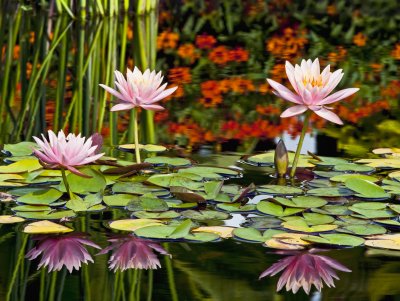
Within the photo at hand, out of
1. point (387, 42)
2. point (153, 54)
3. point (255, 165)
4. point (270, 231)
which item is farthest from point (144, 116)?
point (387, 42)

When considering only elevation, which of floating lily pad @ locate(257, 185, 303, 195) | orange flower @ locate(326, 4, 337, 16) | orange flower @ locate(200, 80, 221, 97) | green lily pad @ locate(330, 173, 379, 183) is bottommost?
floating lily pad @ locate(257, 185, 303, 195)

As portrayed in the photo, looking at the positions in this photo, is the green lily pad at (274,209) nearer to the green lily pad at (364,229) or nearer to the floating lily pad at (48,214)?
the green lily pad at (364,229)

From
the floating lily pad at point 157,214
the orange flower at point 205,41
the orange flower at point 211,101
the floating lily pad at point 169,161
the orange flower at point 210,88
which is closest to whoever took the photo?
the floating lily pad at point 157,214

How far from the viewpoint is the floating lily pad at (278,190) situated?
8.72 feet

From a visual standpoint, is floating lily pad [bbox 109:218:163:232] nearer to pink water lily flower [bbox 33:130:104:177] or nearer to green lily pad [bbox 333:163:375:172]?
pink water lily flower [bbox 33:130:104:177]

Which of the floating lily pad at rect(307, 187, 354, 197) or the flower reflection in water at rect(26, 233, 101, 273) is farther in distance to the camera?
the floating lily pad at rect(307, 187, 354, 197)

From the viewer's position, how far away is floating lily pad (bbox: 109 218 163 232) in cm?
238

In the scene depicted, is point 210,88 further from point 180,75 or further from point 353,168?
point 353,168

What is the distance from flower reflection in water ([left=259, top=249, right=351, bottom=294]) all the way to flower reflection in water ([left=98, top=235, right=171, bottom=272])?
26 cm

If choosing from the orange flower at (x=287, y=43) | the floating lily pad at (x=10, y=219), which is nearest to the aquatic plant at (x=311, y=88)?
the floating lily pad at (x=10, y=219)

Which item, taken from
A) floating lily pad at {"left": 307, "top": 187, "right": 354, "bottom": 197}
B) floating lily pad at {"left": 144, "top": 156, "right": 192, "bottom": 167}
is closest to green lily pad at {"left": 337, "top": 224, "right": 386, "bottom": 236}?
floating lily pad at {"left": 307, "top": 187, "right": 354, "bottom": 197}

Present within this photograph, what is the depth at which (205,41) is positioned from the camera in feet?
19.6

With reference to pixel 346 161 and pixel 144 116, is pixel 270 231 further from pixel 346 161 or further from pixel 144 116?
pixel 144 116

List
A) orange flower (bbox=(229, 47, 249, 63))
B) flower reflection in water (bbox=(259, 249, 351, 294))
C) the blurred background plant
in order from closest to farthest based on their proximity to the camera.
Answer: flower reflection in water (bbox=(259, 249, 351, 294))
the blurred background plant
orange flower (bbox=(229, 47, 249, 63))
